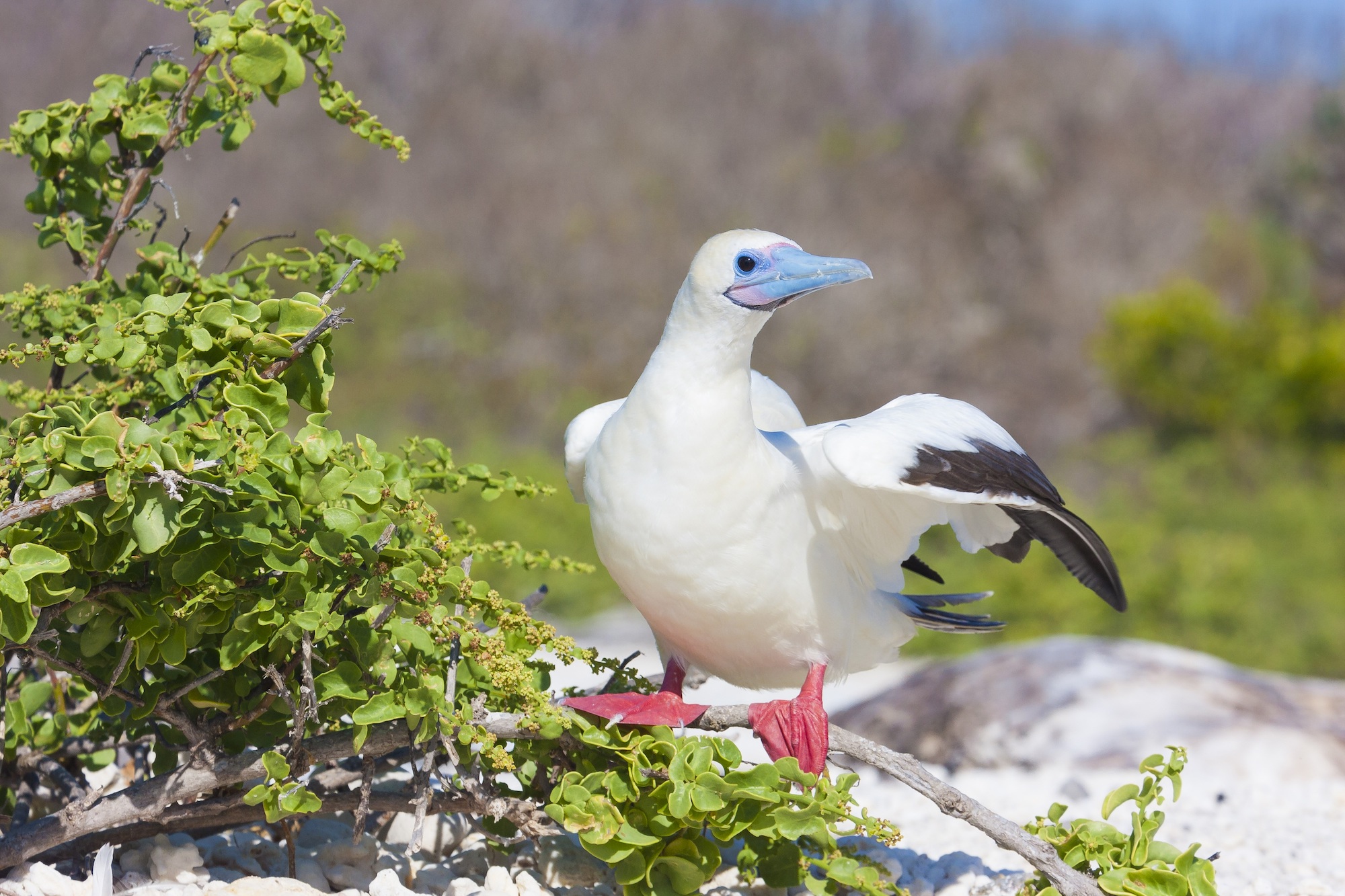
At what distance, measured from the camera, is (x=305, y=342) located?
2.33 m

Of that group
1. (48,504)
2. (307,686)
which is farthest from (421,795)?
(48,504)

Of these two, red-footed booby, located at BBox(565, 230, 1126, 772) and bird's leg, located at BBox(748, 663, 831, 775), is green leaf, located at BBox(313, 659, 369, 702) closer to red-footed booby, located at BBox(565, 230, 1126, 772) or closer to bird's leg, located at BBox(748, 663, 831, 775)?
red-footed booby, located at BBox(565, 230, 1126, 772)

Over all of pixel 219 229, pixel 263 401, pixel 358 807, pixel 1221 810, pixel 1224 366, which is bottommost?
pixel 1221 810

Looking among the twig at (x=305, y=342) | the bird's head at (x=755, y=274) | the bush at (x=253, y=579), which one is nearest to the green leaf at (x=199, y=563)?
the bush at (x=253, y=579)

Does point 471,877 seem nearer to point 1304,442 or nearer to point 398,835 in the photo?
point 398,835

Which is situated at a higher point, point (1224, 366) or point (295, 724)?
point (1224, 366)

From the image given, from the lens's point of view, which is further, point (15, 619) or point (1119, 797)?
point (1119, 797)

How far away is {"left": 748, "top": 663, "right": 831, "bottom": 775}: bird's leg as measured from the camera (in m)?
2.89

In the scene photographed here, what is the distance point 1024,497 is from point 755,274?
0.84 m

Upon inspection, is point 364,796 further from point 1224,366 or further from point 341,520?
point 1224,366

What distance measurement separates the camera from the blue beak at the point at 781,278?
2846mm

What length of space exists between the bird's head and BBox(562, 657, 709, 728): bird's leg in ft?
3.17

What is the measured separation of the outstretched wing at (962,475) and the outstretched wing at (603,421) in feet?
1.30

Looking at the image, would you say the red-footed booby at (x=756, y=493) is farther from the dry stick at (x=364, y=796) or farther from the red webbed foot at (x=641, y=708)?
the dry stick at (x=364, y=796)
